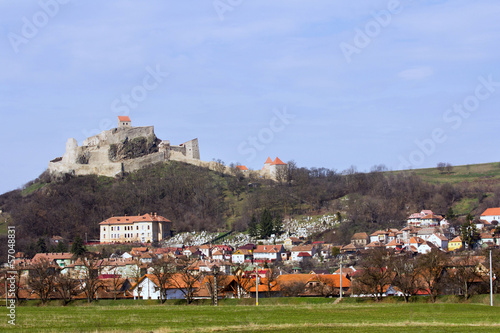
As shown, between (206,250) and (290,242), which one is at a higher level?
(290,242)

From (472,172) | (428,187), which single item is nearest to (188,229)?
(428,187)

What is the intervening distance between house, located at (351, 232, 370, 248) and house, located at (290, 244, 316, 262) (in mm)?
7207

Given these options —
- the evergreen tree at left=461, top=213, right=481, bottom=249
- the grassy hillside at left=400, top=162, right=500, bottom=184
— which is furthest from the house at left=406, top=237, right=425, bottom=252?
the grassy hillside at left=400, top=162, right=500, bottom=184

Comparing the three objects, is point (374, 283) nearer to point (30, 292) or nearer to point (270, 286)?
point (270, 286)

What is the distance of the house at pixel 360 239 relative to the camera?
95.4 meters

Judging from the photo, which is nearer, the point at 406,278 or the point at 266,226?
the point at 406,278

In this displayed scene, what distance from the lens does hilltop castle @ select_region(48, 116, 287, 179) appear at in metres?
135

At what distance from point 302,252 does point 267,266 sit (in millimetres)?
16522

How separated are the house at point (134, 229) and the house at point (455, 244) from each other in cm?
4917

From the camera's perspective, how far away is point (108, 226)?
384 feet

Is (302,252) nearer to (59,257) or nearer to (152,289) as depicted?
(59,257)

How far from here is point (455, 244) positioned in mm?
87625

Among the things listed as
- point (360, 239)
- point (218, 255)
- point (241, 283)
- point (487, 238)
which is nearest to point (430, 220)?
point (360, 239)

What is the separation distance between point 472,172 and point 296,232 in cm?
6133
